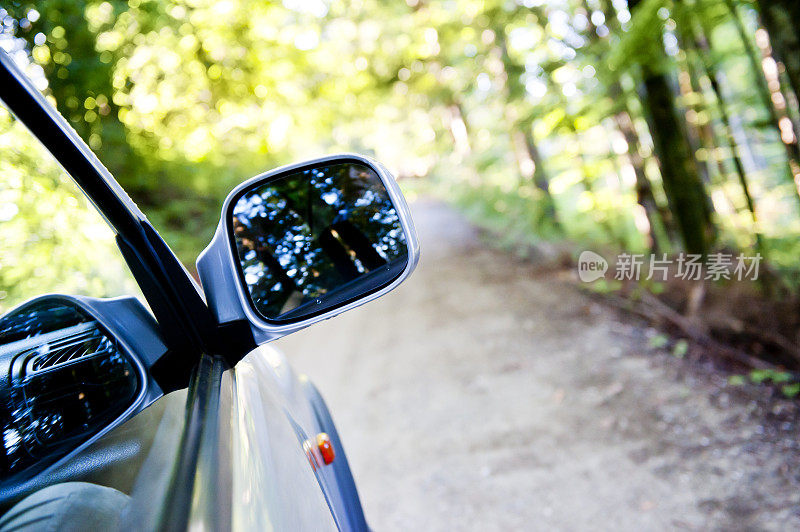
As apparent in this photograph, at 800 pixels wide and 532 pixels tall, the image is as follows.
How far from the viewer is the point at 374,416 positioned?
20.5 ft

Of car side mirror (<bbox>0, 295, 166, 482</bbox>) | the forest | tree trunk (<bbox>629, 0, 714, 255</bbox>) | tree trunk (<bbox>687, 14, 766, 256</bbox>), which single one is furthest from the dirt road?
car side mirror (<bbox>0, 295, 166, 482</bbox>)

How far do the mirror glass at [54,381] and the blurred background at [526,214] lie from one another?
0.29 feet

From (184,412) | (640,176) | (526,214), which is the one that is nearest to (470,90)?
(526,214)

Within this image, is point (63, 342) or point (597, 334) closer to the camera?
point (63, 342)

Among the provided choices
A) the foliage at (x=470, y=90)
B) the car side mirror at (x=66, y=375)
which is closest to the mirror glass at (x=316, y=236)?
the car side mirror at (x=66, y=375)

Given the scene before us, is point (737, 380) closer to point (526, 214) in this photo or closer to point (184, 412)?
point (184, 412)

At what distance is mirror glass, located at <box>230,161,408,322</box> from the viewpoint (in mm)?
1862

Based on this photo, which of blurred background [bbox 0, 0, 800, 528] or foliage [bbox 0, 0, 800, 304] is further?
foliage [bbox 0, 0, 800, 304]

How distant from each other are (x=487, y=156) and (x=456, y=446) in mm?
10939

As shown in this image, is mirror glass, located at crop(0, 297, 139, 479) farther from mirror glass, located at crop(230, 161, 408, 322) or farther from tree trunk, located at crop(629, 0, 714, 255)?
tree trunk, located at crop(629, 0, 714, 255)

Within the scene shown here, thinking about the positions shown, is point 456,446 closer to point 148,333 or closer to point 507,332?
point 507,332

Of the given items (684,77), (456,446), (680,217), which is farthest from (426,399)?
(684,77)

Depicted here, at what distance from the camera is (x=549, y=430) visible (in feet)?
17.3

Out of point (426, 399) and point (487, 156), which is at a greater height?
point (487, 156)
